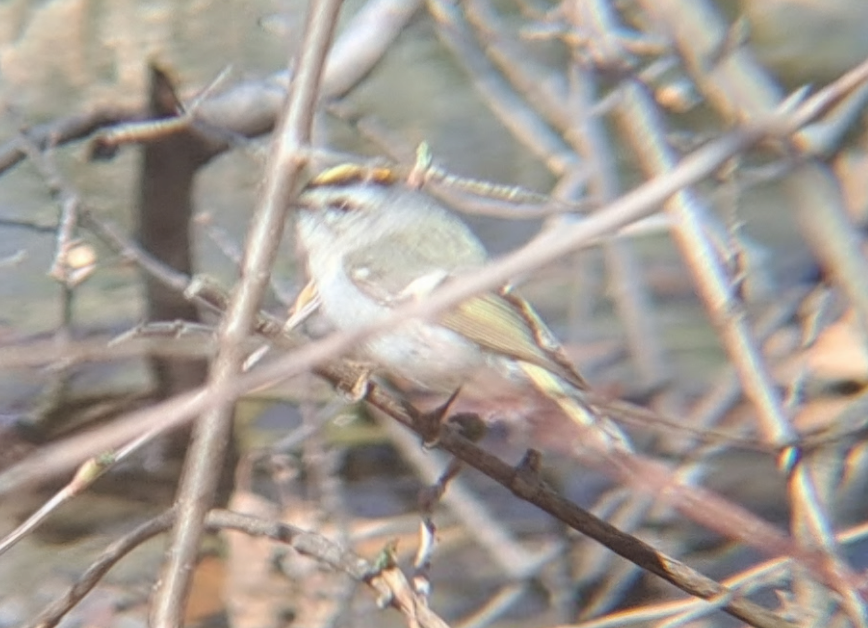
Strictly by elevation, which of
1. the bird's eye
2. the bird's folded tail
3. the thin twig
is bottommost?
the thin twig

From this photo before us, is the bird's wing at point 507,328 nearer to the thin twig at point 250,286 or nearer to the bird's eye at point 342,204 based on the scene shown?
the bird's eye at point 342,204

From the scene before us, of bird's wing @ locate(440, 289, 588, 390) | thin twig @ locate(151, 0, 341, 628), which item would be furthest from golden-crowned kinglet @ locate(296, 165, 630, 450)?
thin twig @ locate(151, 0, 341, 628)

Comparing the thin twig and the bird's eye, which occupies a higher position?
the bird's eye

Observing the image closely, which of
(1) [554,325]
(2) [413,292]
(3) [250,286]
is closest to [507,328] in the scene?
(2) [413,292]

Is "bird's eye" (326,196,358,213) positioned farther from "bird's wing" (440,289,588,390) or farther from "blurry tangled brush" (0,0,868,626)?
"bird's wing" (440,289,588,390)

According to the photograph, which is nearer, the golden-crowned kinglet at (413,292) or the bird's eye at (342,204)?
the golden-crowned kinglet at (413,292)

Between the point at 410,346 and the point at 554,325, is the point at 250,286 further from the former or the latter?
the point at 554,325

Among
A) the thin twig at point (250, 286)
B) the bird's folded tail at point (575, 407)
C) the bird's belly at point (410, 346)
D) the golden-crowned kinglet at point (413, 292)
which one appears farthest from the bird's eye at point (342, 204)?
the thin twig at point (250, 286)
